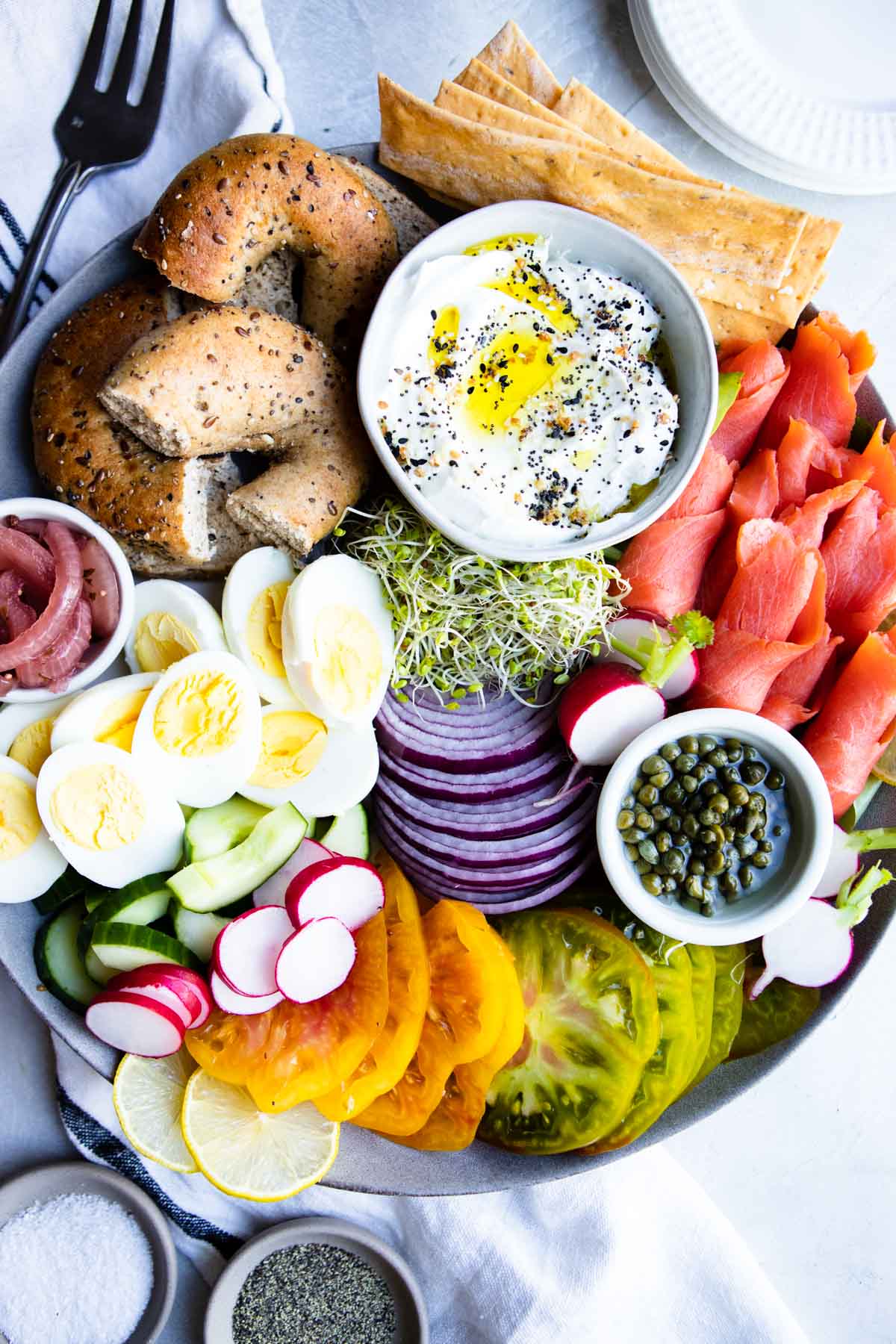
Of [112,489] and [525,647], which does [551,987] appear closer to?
[525,647]

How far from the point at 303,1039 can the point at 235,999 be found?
14 centimetres

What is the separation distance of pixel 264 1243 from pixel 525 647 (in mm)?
1383

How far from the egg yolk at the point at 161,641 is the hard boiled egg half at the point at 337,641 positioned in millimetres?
196

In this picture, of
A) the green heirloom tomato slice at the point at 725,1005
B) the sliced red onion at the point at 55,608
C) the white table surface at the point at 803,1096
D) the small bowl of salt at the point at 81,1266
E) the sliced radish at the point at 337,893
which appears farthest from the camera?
the white table surface at the point at 803,1096

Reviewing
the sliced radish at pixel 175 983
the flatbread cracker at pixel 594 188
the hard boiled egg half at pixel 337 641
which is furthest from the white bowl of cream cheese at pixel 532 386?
the sliced radish at pixel 175 983

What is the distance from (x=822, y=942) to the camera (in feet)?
6.73

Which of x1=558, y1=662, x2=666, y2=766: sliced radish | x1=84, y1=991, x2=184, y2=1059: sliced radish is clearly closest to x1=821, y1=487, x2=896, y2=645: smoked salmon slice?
x1=558, y1=662, x2=666, y2=766: sliced radish

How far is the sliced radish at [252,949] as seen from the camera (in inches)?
73.1

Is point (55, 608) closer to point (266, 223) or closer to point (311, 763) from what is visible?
point (311, 763)

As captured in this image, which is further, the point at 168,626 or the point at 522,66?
the point at 522,66

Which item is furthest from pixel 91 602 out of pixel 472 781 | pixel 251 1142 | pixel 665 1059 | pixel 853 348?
pixel 853 348

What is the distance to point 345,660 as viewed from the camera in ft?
6.45

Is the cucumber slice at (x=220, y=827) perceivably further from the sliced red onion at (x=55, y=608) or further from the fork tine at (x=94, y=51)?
the fork tine at (x=94, y=51)

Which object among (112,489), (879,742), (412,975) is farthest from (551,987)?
(112,489)
